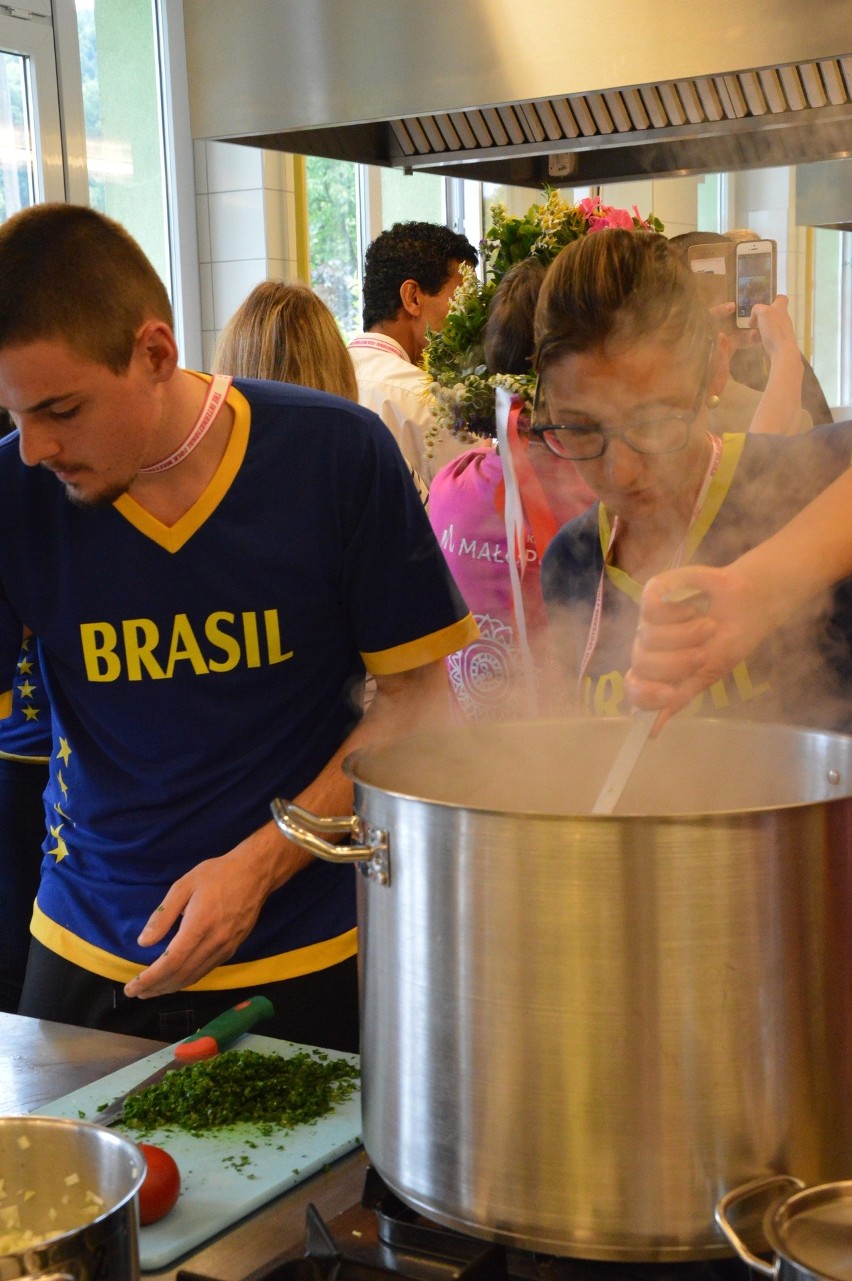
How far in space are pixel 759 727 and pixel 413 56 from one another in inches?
30.1

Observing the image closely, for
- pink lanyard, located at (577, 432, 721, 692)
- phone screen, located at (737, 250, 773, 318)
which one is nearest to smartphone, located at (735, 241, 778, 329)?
phone screen, located at (737, 250, 773, 318)

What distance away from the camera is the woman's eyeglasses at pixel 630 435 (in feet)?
4.56

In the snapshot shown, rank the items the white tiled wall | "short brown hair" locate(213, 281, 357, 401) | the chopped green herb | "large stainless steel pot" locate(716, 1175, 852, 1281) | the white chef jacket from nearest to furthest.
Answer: "large stainless steel pot" locate(716, 1175, 852, 1281)
the chopped green herb
"short brown hair" locate(213, 281, 357, 401)
the white chef jacket
the white tiled wall

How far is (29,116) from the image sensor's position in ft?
11.8

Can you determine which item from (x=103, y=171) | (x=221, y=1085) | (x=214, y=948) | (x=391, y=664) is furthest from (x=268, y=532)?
(x=103, y=171)

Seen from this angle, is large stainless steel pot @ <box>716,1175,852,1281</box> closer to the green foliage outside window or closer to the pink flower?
the pink flower

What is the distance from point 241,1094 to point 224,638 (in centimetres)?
53

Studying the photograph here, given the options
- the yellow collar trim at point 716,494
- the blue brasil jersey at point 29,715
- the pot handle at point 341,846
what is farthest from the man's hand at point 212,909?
the blue brasil jersey at point 29,715

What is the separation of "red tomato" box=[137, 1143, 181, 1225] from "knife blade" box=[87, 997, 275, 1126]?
0.15m

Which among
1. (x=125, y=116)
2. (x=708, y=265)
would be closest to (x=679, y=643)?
(x=708, y=265)

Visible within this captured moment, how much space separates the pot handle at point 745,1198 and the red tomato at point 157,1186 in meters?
0.41

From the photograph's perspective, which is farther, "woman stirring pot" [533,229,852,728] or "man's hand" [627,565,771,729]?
"woman stirring pot" [533,229,852,728]

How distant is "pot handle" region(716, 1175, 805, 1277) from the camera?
0.74m

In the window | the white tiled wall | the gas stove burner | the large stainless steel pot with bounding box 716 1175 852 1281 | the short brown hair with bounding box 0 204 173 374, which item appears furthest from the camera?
the white tiled wall
